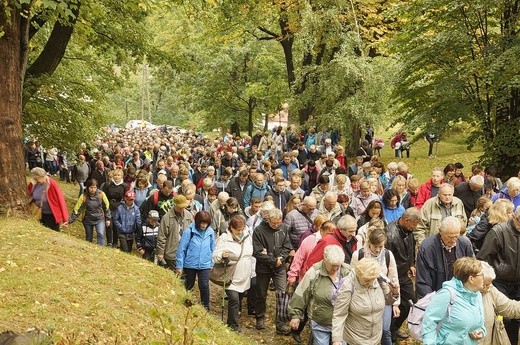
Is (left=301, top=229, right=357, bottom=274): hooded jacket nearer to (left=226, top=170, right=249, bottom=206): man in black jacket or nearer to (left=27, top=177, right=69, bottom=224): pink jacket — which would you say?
(left=27, top=177, right=69, bottom=224): pink jacket

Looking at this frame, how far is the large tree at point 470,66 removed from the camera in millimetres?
14070

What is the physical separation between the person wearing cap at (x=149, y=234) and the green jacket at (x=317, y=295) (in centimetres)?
420

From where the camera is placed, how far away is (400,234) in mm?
7445

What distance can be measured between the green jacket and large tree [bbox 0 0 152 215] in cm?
469

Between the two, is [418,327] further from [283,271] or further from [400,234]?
[283,271]

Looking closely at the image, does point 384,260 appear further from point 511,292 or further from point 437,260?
point 511,292

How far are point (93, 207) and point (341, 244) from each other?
220 inches

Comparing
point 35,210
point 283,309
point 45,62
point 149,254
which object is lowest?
point 283,309

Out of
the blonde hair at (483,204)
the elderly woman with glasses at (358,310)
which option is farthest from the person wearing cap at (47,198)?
the blonde hair at (483,204)

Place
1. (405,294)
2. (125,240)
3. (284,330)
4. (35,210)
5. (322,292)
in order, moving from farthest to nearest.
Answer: (125,240) → (35,210) → (284,330) → (405,294) → (322,292)

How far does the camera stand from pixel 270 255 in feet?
27.1

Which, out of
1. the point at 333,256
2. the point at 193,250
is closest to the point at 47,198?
the point at 193,250

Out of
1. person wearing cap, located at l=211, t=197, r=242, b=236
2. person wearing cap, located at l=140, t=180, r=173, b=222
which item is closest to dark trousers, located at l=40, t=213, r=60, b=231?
person wearing cap, located at l=140, t=180, r=173, b=222

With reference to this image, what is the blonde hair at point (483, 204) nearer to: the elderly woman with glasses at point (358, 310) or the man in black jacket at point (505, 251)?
the man in black jacket at point (505, 251)
